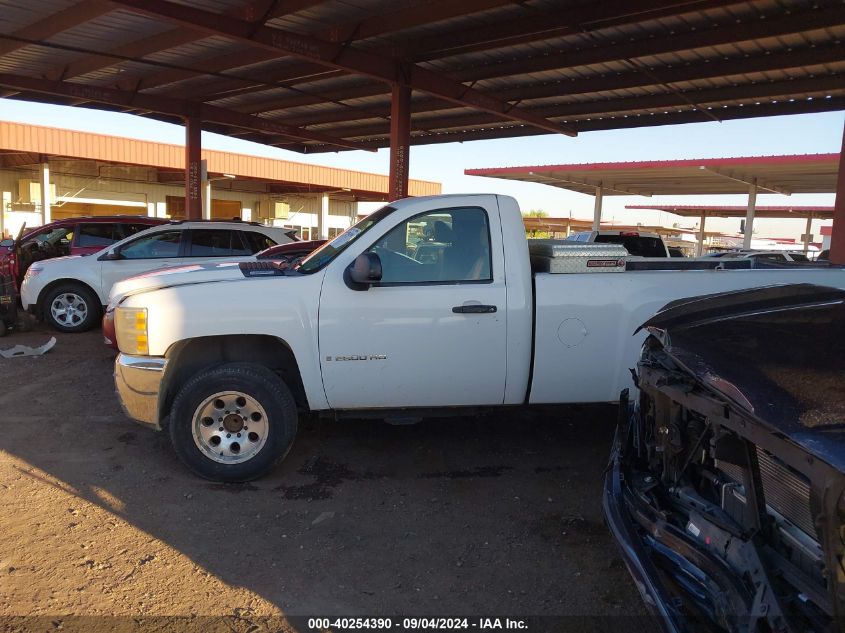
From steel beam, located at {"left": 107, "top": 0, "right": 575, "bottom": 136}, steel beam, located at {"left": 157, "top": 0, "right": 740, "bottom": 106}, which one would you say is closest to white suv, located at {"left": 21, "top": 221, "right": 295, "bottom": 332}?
steel beam, located at {"left": 107, "top": 0, "right": 575, "bottom": 136}

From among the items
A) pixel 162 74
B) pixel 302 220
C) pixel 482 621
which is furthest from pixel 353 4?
pixel 302 220

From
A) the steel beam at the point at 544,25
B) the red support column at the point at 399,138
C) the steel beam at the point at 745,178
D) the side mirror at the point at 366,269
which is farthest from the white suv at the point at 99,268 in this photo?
the steel beam at the point at 745,178

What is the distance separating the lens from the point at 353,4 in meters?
10.6

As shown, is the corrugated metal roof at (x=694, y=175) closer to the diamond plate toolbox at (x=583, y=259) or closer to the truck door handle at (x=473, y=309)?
the diamond plate toolbox at (x=583, y=259)

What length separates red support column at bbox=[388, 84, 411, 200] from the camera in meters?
13.5

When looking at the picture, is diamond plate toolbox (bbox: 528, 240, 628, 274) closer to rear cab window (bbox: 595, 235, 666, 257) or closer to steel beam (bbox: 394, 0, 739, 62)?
steel beam (bbox: 394, 0, 739, 62)

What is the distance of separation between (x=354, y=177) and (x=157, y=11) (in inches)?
956

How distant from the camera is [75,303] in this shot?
10.5 m

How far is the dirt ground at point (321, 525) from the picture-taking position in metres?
3.30

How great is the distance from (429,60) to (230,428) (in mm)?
10406

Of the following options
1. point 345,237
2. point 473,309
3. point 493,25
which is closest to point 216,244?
point 493,25

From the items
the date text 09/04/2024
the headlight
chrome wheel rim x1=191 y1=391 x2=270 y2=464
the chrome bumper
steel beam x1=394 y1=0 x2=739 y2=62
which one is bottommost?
the date text 09/04/2024

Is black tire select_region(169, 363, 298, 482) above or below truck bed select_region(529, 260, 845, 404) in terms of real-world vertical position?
below

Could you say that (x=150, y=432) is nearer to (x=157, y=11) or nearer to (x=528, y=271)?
(x=528, y=271)
